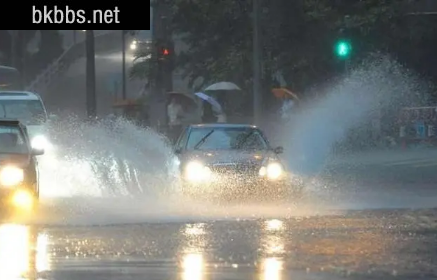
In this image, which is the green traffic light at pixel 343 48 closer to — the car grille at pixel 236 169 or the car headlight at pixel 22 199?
the car grille at pixel 236 169

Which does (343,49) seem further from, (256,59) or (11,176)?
(11,176)

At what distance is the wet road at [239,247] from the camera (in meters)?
11.8

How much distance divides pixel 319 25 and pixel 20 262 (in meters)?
25.7

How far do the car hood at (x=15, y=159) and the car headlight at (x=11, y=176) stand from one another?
0.26ft

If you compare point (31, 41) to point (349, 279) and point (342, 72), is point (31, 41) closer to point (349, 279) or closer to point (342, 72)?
point (342, 72)

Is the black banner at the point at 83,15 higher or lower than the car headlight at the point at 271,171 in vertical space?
higher

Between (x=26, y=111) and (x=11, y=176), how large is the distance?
10759 mm

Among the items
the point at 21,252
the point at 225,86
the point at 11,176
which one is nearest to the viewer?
the point at 21,252

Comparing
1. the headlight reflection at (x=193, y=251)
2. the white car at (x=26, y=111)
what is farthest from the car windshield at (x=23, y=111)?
the headlight reflection at (x=193, y=251)

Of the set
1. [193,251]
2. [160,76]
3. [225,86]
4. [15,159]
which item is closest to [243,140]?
[15,159]

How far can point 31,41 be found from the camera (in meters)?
98.2

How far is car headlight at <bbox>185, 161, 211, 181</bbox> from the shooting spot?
20578mm

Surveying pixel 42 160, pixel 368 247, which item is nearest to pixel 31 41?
pixel 42 160

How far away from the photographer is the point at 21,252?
1333 centimetres
